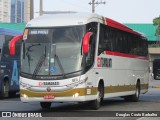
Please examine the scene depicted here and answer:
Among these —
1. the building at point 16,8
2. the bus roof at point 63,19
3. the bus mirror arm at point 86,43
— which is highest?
the building at point 16,8

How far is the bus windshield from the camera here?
17188mm

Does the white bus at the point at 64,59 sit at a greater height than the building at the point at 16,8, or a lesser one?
lesser

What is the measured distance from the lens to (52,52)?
17.4 meters

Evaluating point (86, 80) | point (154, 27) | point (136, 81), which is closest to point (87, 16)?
point (86, 80)

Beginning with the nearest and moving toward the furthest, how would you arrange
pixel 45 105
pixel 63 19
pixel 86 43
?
1. pixel 86 43
2. pixel 63 19
3. pixel 45 105

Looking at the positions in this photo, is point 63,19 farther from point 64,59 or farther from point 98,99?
point 98,99

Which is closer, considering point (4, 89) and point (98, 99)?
point (98, 99)

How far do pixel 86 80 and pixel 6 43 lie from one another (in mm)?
8691

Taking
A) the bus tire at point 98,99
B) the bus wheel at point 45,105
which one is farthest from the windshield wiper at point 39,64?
the bus tire at point 98,99

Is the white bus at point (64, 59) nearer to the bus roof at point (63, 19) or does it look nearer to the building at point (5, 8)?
the bus roof at point (63, 19)

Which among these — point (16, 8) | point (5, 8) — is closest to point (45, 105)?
point (16, 8)

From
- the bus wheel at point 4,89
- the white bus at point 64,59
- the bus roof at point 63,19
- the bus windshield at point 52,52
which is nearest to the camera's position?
the white bus at point 64,59

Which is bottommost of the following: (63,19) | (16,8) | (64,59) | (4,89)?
(4,89)

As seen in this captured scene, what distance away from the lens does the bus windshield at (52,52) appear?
1719 centimetres
